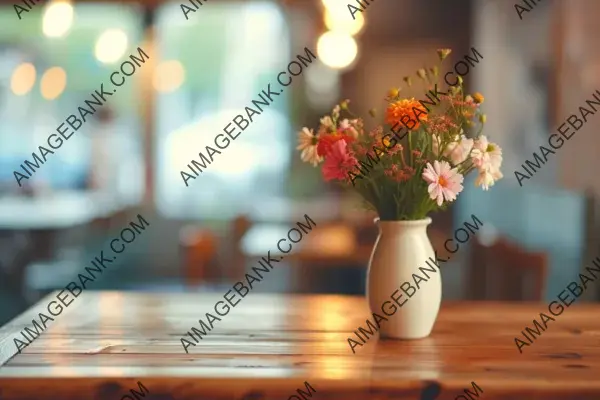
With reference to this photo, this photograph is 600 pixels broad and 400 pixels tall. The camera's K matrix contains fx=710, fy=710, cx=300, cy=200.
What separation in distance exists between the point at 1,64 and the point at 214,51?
66.6 inches

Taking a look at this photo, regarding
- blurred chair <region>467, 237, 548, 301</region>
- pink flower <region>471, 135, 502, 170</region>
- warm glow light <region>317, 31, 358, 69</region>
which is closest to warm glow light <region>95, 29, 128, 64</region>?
warm glow light <region>317, 31, 358, 69</region>

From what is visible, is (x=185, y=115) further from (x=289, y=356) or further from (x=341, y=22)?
(x=289, y=356)

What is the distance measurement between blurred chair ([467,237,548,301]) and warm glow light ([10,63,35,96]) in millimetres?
4208

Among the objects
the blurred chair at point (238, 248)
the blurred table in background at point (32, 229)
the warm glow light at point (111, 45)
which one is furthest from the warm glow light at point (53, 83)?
the blurred chair at point (238, 248)

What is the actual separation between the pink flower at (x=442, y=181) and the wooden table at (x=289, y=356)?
34 cm

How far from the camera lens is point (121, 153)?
5.64 meters

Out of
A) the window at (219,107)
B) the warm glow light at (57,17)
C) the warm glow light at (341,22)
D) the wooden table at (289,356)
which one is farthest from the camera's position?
the window at (219,107)

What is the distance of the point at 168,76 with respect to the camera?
5633 mm

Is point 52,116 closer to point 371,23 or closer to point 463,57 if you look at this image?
point 371,23

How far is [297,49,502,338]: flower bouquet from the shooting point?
5.02 ft

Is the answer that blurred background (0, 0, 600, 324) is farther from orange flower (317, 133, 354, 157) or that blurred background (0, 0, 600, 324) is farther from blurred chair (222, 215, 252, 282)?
orange flower (317, 133, 354, 157)

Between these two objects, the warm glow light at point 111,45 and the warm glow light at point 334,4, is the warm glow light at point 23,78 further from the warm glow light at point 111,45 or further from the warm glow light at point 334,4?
the warm glow light at point 334,4

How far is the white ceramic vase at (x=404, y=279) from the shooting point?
161cm

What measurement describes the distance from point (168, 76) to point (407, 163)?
14.2 ft
